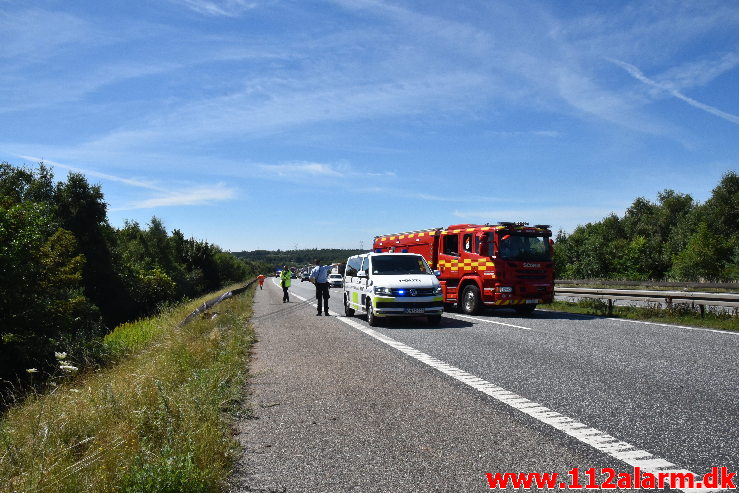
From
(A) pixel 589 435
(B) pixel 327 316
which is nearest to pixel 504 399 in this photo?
(A) pixel 589 435

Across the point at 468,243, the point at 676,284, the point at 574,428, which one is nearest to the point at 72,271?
the point at 468,243

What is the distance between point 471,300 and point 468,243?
5.81ft

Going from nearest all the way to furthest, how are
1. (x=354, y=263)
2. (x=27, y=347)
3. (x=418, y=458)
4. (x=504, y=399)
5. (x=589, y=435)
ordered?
(x=418, y=458) < (x=589, y=435) < (x=504, y=399) < (x=354, y=263) < (x=27, y=347)

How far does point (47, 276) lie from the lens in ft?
83.0

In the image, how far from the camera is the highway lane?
15.4 feet

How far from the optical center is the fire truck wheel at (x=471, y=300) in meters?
17.0

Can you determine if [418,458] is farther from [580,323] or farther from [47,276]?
[47,276]

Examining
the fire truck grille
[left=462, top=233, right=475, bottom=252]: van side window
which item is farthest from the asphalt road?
[left=462, top=233, right=475, bottom=252]: van side window

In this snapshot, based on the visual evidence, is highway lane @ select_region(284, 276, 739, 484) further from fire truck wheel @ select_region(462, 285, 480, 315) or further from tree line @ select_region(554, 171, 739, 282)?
tree line @ select_region(554, 171, 739, 282)

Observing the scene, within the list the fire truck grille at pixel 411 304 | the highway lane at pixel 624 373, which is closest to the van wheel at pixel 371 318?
the fire truck grille at pixel 411 304

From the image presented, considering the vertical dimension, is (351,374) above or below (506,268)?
below

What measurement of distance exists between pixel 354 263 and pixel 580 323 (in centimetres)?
686

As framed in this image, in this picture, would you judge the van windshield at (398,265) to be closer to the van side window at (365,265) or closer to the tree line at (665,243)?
the van side window at (365,265)

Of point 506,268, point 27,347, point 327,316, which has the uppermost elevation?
point 506,268
